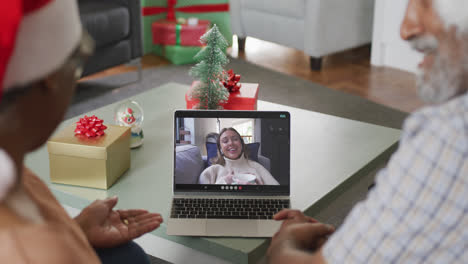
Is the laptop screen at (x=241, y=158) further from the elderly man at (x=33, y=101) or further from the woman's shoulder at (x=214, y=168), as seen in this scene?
the elderly man at (x=33, y=101)

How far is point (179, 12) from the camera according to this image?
158 inches

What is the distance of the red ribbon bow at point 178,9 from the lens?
388 centimetres

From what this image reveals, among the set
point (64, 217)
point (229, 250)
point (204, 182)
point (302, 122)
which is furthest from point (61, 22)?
point (302, 122)

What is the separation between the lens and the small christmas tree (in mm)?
1775

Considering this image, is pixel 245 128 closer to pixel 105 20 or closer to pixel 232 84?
pixel 232 84

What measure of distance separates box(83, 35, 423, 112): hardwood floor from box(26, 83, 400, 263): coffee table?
1.25 meters

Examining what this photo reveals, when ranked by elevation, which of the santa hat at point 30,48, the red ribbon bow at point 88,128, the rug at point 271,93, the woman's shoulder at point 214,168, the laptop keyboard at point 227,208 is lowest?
the rug at point 271,93

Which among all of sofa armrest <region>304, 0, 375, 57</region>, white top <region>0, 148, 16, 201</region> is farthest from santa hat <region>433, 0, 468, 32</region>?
sofa armrest <region>304, 0, 375, 57</region>

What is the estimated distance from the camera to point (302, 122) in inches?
79.4

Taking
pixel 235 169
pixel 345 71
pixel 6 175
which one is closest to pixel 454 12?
pixel 6 175

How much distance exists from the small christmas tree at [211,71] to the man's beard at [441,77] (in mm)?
1091

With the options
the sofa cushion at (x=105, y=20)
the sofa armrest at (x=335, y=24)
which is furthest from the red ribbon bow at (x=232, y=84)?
the sofa armrest at (x=335, y=24)

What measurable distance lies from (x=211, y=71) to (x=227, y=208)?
0.56 meters

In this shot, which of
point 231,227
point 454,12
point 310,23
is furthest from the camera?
point 310,23
